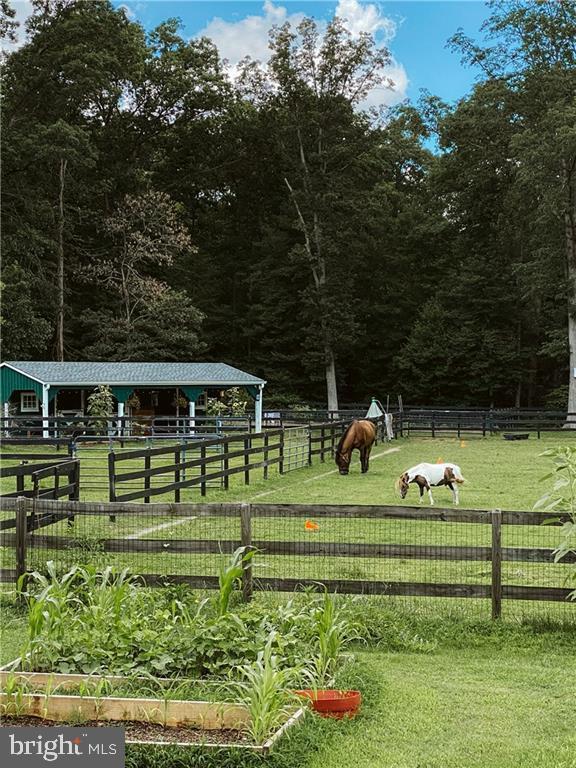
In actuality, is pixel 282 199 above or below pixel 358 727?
above

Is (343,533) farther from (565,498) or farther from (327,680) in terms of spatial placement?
(327,680)

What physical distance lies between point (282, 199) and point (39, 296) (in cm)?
1709

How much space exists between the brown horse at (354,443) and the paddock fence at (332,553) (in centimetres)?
908

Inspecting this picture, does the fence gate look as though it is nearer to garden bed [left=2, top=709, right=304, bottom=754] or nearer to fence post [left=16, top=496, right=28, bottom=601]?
fence post [left=16, top=496, right=28, bottom=601]

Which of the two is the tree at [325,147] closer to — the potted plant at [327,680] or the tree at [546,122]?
the tree at [546,122]

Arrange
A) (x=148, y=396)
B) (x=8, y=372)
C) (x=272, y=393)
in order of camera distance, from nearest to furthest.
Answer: (x=8, y=372), (x=148, y=396), (x=272, y=393)

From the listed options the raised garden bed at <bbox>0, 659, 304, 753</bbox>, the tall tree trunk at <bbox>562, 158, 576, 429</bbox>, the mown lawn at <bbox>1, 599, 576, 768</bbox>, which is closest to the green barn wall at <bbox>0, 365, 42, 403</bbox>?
the tall tree trunk at <bbox>562, 158, 576, 429</bbox>

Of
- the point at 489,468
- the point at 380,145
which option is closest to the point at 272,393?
the point at 380,145

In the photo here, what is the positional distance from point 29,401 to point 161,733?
31.9 meters

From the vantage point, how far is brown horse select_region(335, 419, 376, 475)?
20391 millimetres

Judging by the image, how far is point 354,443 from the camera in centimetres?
2055

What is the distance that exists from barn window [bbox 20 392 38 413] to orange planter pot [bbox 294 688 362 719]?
31461 millimetres

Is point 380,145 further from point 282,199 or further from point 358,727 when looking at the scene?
point 358,727

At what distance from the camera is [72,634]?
227 inches
